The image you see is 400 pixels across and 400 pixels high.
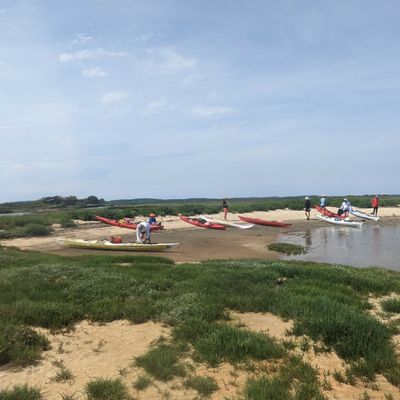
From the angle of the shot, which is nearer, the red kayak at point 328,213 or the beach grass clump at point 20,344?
the beach grass clump at point 20,344

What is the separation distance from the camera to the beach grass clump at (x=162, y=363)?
17.8 feet

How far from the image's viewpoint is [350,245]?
2581cm

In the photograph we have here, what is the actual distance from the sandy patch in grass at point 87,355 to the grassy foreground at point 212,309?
256 mm

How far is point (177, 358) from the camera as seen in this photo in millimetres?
5879

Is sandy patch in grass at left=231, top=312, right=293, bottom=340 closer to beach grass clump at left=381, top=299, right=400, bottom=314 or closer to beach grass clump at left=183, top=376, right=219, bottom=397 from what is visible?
beach grass clump at left=183, top=376, right=219, bottom=397

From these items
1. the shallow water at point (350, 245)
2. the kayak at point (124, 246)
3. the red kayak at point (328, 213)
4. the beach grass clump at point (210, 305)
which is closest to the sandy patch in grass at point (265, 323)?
the beach grass clump at point (210, 305)

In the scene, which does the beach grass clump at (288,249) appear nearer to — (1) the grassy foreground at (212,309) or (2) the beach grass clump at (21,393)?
(1) the grassy foreground at (212,309)

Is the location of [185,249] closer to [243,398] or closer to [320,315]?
[320,315]

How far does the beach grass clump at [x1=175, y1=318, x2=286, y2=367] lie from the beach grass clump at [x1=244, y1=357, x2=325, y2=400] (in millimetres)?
536

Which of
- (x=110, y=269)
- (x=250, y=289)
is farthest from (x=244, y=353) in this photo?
(x=110, y=269)

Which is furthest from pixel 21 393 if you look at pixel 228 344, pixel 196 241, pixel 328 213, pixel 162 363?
pixel 328 213

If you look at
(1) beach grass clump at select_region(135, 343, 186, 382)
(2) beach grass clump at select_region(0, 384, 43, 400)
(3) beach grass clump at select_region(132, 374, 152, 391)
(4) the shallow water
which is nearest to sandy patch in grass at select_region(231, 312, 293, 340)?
(1) beach grass clump at select_region(135, 343, 186, 382)

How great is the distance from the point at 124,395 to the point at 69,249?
21342mm

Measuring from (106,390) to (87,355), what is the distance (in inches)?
56.8
